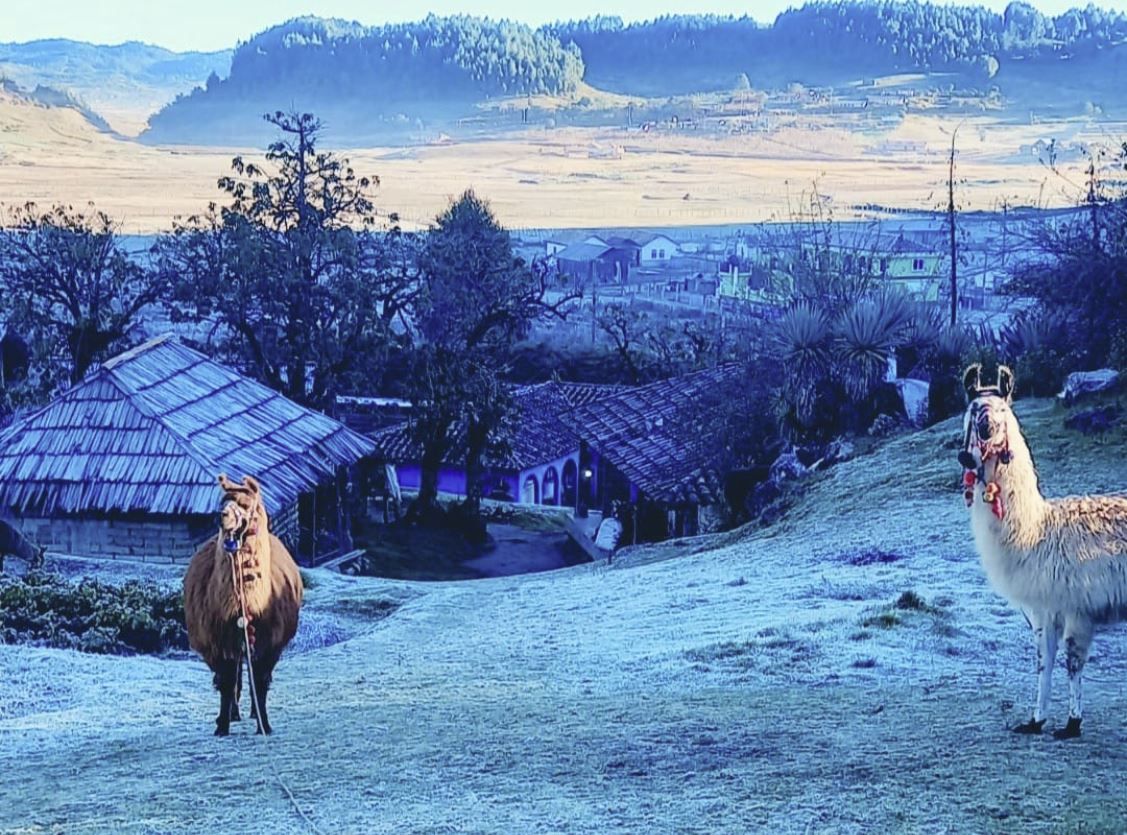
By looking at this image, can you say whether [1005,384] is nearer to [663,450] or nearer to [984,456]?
[984,456]

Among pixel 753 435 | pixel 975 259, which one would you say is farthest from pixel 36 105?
pixel 753 435

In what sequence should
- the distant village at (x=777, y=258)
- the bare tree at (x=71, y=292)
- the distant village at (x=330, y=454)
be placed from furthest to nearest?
1. the distant village at (x=777, y=258)
2. the bare tree at (x=71, y=292)
3. the distant village at (x=330, y=454)

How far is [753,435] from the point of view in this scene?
106ft

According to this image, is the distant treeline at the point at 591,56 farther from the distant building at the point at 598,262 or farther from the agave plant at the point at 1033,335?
the agave plant at the point at 1033,335

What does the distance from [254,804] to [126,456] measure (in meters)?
18.1

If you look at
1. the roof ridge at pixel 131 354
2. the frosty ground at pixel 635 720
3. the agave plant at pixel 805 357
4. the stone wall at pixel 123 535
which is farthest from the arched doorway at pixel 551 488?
the frosty ground at pixel 635 720

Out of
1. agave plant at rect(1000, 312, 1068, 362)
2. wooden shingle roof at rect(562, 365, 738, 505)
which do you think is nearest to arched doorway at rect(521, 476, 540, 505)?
wooden shingle roof at rect(562, 365, 738, 505)

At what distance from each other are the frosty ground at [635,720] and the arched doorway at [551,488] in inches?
1099

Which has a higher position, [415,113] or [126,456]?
[415,113]

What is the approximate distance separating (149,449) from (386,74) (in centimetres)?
10972

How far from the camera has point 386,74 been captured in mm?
130000

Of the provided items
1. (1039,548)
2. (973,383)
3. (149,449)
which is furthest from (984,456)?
(149,449)

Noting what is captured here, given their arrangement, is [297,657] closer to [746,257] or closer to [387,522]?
[387,522]

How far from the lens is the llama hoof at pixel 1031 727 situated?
887 cm
